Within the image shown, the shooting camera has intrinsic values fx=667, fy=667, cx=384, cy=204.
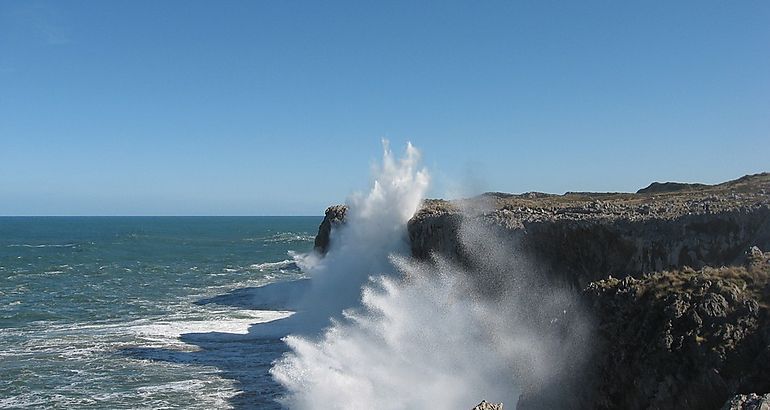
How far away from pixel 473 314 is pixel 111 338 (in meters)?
13.6

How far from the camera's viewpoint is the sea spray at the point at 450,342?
10.6 m

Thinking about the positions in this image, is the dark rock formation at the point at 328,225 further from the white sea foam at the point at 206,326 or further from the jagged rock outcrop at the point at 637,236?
the jagged rock outcrop at the point at 637,236

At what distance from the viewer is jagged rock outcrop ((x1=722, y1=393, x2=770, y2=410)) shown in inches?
250

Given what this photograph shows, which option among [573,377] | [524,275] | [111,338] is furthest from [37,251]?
[573,377]

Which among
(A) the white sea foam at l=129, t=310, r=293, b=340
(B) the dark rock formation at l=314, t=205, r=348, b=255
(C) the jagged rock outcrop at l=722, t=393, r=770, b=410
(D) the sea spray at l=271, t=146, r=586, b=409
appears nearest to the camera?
(C) the jagged rock outcrop at l=722, t=393, r=770, b=410

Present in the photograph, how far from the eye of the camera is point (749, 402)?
6.48 meters

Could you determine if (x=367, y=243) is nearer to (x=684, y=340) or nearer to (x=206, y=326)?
(x=206, y=326)

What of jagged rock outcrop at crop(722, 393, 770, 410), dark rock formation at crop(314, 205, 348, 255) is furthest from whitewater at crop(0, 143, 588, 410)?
dark rock formation at crop(314, 205, 348, 255)

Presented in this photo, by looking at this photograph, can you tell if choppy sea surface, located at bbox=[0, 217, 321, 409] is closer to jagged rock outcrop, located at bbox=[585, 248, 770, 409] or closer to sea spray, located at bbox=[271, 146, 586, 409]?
sea spray, located at bbox=[271, 146, 586, 409]

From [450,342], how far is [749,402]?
9.97 meters

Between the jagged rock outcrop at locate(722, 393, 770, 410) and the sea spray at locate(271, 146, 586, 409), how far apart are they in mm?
2724

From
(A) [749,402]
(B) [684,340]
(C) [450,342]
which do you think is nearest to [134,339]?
(C) [450,342]

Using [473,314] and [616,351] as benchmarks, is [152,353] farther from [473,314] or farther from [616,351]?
[616,351]

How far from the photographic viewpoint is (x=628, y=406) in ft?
27.2
